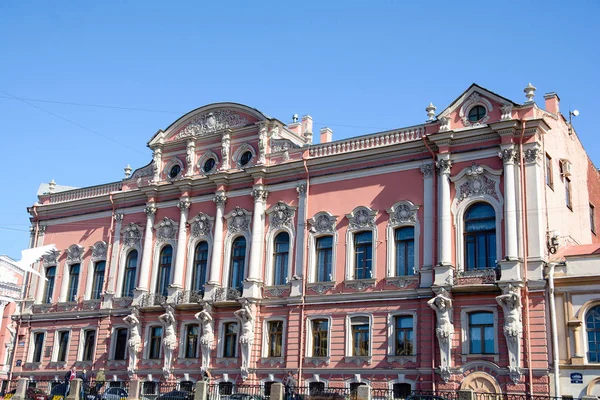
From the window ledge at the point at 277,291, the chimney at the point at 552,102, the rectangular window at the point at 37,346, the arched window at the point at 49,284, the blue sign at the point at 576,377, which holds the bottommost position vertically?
the blue sign at the point at 576,377

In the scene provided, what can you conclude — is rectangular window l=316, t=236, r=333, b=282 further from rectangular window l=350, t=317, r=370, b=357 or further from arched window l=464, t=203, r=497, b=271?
arched window l=464, t=203, r=497, b=271

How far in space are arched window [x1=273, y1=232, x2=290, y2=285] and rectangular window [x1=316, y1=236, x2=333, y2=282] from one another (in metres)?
→ 1.66

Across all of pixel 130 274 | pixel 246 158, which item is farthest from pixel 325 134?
pixel 130 274

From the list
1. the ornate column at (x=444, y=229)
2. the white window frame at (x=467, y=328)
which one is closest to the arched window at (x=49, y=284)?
the ornate column at (x=444, y=229)

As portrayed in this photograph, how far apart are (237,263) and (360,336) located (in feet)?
24.6

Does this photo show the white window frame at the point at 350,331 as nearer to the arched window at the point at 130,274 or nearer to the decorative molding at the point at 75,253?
the arched window at the point at 130,274

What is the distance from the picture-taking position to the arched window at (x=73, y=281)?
128ft

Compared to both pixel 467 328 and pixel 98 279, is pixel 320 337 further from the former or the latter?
pixel 98 279

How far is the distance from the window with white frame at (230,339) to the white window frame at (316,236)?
14.4ft

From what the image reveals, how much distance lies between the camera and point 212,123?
120ft

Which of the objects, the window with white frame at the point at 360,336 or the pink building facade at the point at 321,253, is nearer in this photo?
the pink building facade at the point at 321,253

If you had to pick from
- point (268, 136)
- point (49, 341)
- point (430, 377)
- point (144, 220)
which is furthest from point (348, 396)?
point (49, 341)

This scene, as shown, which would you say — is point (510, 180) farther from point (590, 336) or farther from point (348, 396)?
point (348, 396)

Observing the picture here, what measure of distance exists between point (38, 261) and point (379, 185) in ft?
69.5
